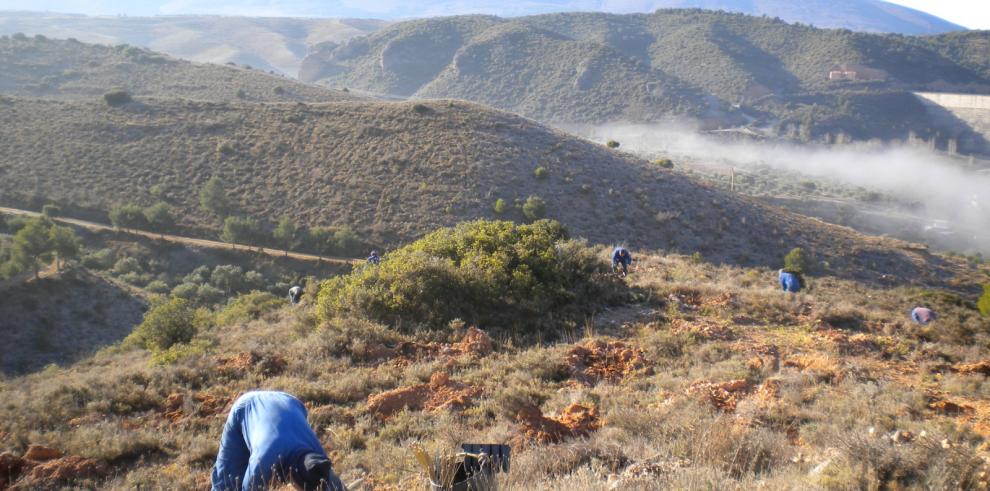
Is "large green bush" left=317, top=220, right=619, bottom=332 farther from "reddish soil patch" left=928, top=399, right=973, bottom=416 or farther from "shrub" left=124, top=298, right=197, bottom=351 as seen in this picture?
"reddish soil patch" left=928, top=399, right=973, bottom=416

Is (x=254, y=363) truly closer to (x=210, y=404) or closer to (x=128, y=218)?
(x=210, y=404)

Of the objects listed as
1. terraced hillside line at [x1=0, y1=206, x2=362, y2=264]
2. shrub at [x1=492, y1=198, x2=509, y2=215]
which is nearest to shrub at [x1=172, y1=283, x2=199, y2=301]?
terraced hillside line at [x1=0, y1=206, x2=362, y2=264]

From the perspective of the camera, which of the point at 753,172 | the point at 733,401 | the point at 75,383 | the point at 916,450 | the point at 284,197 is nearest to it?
the point at 916,450

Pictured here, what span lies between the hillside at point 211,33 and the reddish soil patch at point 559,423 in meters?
119

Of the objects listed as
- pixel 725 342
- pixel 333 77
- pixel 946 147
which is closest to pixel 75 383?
pixel 725 342

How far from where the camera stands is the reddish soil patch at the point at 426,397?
605 cm

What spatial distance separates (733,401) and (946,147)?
8568 centimetres

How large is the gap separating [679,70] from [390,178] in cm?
7382

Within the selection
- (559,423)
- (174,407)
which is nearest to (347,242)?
(174,407)

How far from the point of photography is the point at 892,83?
86312mm

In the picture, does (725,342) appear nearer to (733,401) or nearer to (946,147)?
(733,401)

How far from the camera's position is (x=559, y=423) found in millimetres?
5301

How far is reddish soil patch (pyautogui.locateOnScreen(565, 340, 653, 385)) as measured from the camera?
274 inches

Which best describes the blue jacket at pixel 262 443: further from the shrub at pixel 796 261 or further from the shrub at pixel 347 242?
the shrub at pixel 796 261
